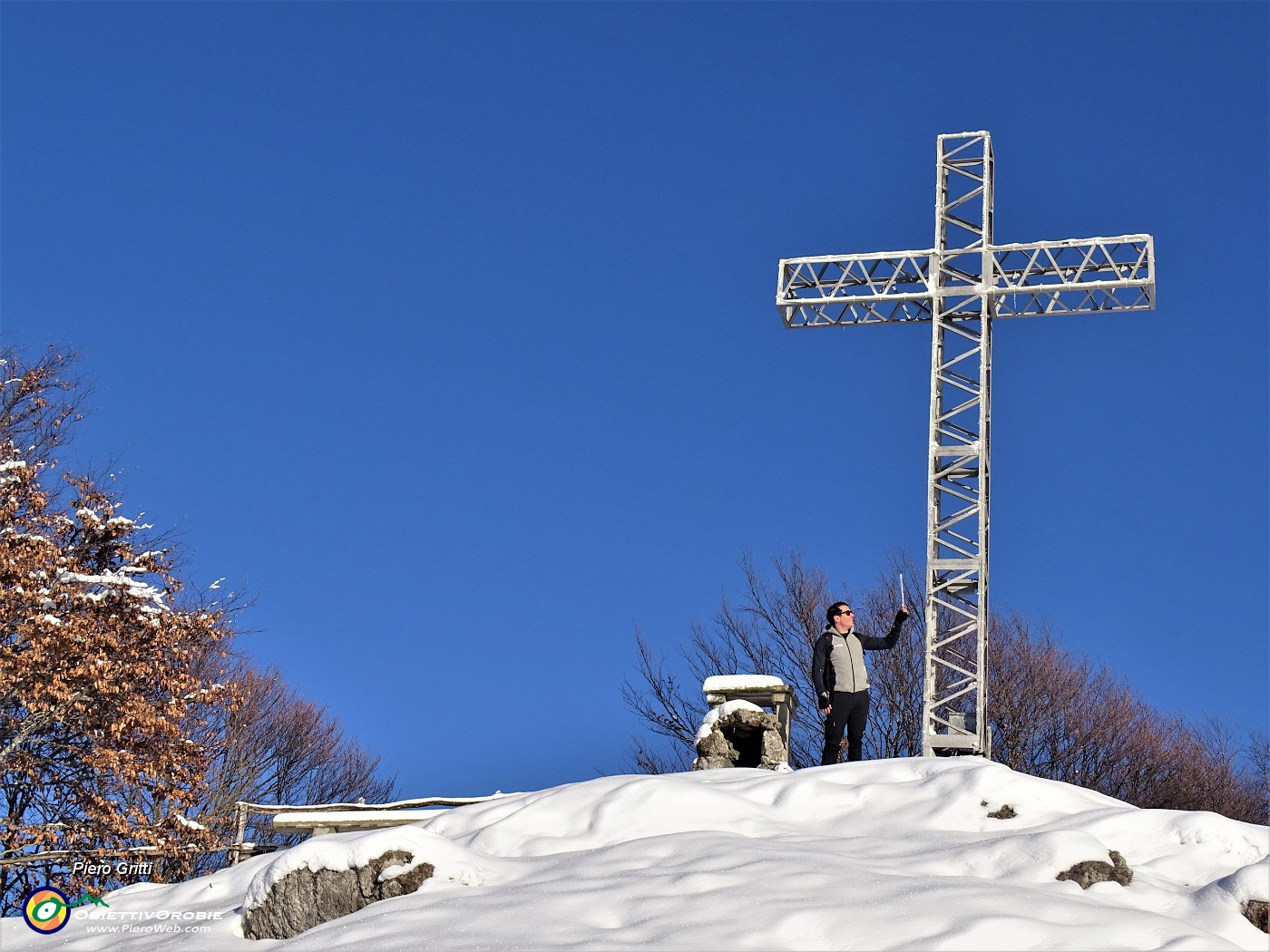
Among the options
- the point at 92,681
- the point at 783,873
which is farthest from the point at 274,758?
the point at 783,873

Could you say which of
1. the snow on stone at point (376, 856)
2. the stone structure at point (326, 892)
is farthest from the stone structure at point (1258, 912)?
the stone structure at point (326, 892)

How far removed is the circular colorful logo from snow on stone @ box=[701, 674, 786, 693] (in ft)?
17.6

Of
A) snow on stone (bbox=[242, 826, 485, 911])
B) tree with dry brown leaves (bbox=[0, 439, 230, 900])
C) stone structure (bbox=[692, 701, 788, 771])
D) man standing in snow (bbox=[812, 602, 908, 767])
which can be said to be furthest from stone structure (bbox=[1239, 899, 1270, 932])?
tree with dry brown leaves (bbox=[0, 439, 230, 900])

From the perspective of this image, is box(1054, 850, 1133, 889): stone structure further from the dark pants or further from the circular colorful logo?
the circular colorful logo

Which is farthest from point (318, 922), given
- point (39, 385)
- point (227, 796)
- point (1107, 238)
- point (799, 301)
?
point (227, 796)

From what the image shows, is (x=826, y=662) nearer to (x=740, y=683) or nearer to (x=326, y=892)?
(x=740, y=683)

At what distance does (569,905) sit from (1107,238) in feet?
41.1

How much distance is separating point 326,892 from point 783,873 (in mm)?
2337

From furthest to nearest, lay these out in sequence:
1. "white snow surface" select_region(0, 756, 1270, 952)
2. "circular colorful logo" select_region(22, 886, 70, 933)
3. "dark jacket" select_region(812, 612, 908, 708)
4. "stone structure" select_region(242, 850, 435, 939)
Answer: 1. "dark jacket" select_region(812, 612, 908, 708)
2. "circular colorful logo" select_region(22, 886, 70, 933)
3. "stone structure" select_region(242, 850, 435, 939)
4. "white snow surface" select_region(0, 756, 1270, 952)

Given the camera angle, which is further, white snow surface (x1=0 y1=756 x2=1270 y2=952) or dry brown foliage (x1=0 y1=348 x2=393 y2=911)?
dry brown foliage (x1=0 y1=348 x2=393 y2=911)

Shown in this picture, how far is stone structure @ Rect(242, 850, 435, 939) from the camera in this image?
7234 mm

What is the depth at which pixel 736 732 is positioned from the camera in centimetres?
1184

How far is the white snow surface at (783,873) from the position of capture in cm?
619

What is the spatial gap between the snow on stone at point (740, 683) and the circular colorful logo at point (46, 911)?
537 centimetres
